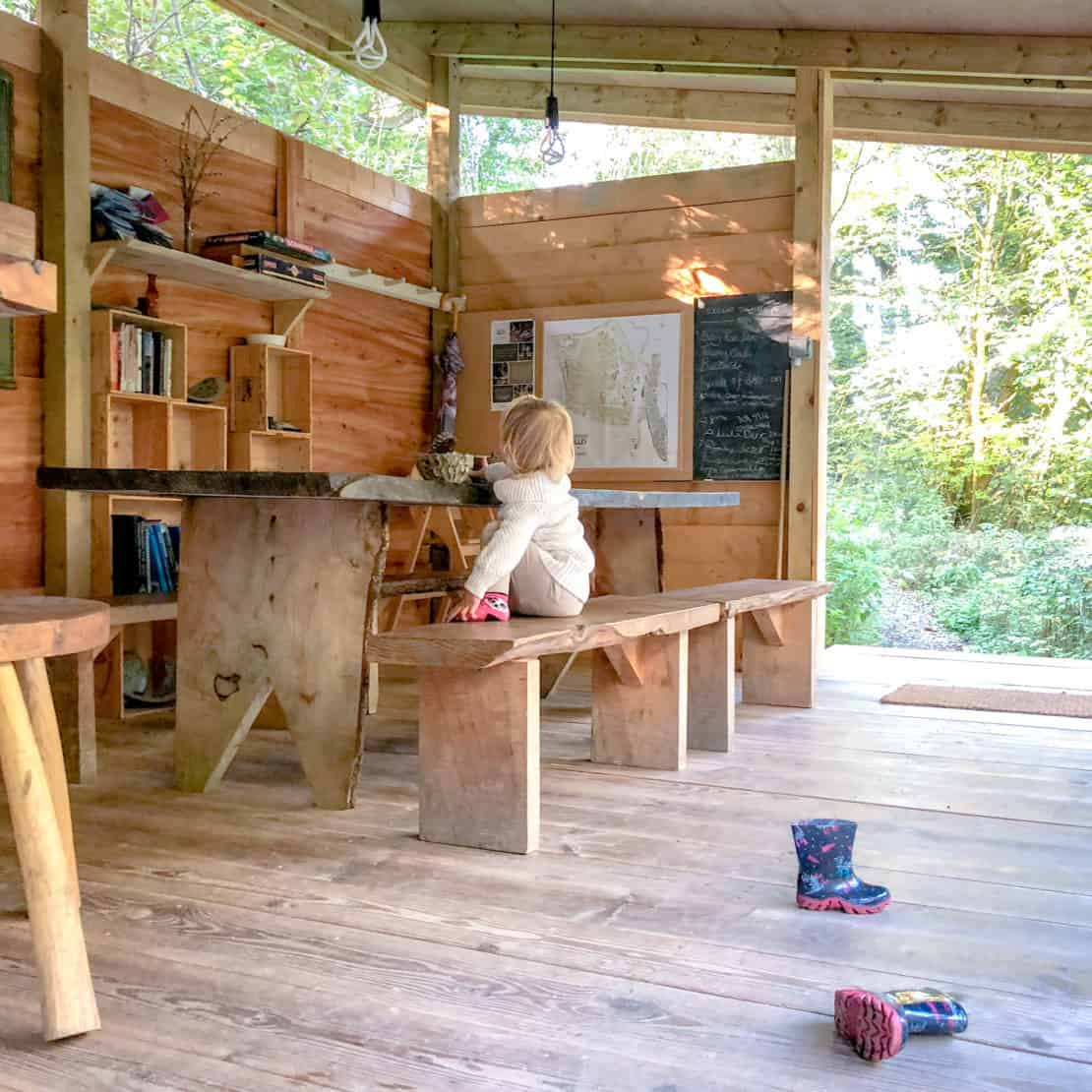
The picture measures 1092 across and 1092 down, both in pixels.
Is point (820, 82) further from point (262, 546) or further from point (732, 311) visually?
point (262, 546)

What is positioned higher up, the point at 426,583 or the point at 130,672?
the point at 426,583

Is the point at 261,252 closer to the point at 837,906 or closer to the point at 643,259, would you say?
the point at 643,259

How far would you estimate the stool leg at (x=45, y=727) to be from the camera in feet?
5.47

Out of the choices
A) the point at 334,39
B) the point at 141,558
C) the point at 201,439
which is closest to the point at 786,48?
the point at 334,39

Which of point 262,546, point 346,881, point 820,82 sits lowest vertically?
point 346,881

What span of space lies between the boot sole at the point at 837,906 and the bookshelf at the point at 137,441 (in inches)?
96.5

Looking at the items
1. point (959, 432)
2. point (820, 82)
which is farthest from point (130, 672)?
point (959, 432)

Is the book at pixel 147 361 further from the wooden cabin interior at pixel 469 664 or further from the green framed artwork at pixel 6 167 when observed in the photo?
the green framed artwork at pixel 6 167

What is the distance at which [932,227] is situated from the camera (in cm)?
915

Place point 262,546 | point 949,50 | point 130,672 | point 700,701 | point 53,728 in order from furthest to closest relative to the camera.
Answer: point 949,50 → point 130,672 → point 700,701 → point 262,546 → point 53,728

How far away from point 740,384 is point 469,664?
11.5 feet

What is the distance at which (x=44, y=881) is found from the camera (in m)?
1.56

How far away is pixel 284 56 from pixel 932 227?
18.0 ft

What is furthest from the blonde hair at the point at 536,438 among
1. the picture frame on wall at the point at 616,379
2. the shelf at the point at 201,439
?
the picture frame on wall at the point at 616,379
